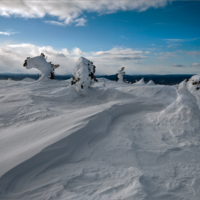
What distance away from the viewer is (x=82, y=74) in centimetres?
965

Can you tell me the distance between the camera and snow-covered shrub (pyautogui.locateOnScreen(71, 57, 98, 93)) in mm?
9617

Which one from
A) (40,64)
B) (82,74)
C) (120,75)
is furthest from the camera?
(120,75)

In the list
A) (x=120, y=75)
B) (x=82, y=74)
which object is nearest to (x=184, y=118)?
(x=82, y=74)

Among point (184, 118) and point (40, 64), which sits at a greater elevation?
point (40, 64)

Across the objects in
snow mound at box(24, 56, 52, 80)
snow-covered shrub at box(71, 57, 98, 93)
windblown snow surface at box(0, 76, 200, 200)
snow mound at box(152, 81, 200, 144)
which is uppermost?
snow mound at box(24, 56, 52, 80)

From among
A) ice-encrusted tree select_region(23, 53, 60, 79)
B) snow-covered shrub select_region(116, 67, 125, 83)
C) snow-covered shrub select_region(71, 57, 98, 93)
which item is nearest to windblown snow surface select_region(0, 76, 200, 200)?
snow-covered shrub select_region(71, 57, 98, 93)

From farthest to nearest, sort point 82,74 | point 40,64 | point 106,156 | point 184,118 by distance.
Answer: point 40,64
point 82,74
point 184,118
point 106,156

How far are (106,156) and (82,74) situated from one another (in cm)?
701

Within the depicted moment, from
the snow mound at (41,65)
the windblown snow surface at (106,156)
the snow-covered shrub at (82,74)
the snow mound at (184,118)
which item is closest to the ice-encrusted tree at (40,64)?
the snow mound at (41,65)

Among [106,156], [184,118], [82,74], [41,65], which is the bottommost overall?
[106,156]

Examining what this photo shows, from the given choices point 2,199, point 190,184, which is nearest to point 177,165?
point 190,184

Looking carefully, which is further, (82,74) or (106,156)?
(82,74)

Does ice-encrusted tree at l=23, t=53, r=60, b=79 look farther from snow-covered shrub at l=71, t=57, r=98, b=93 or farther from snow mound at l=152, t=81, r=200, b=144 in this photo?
snow mound at l=152, t=81, r=200, b=144

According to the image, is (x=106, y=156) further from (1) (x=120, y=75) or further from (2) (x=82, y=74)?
(1) (x=120, y=75)
